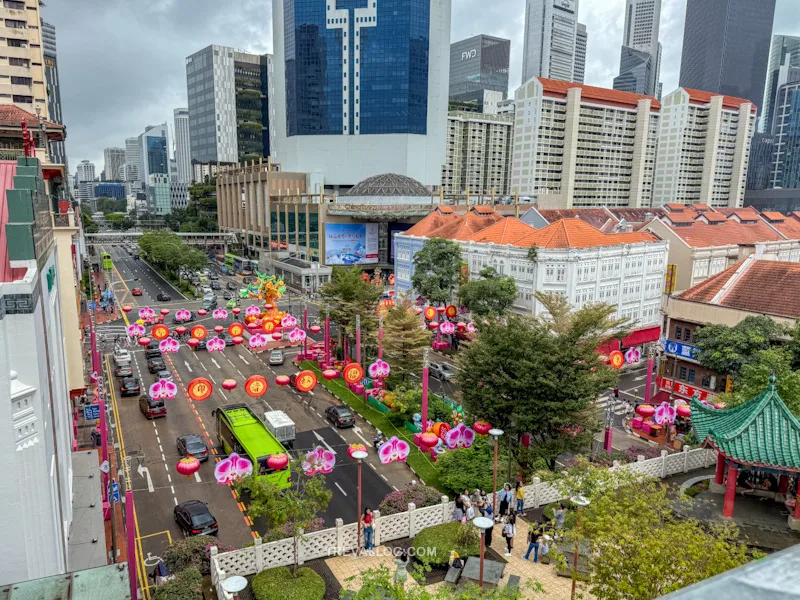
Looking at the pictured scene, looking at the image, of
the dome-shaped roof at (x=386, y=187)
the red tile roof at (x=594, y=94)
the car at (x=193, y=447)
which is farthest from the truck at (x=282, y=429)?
the red tile roof at (x=594, y=94)

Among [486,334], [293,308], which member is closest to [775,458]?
[486,334]

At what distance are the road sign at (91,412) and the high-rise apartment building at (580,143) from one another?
9606cm

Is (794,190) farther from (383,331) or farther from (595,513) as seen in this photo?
(595,513)

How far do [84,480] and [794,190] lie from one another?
172 metres

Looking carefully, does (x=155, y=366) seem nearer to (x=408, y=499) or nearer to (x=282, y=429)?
(x=282, y=429)

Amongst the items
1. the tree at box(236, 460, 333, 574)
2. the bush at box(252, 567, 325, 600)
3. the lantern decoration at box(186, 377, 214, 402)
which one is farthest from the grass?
the lantern decoration at box(186, 377, 214, 402)

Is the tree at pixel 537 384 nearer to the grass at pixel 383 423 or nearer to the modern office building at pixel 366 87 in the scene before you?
the grass at pixel 383 423

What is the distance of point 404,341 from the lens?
41.4m

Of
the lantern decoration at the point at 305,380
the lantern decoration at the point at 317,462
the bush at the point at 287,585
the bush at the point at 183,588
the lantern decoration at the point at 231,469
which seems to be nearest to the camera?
the bush at the point at 183,588

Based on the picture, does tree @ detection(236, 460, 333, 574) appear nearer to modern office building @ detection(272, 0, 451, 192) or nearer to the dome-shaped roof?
the dome-shaped roof

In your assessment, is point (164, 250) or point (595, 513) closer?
point (595, 513)

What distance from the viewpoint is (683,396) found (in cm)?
3669

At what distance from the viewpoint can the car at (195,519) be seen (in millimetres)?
25172

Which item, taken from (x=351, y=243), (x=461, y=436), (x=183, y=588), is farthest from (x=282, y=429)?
(x=351, y=243)
